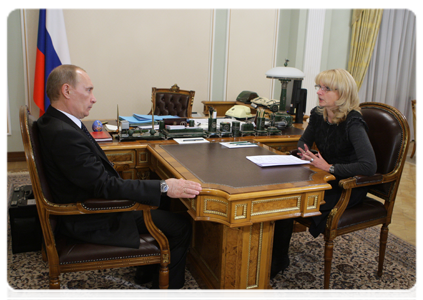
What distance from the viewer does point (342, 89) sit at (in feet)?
7.66

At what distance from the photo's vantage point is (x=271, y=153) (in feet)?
7.97

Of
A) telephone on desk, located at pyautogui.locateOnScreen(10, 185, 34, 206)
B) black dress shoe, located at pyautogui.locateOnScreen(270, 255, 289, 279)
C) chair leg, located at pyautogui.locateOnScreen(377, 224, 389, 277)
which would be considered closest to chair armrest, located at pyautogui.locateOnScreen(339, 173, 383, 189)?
chair leg, located at pyautogui.locateOnScreen(377, 224, 389, 277)

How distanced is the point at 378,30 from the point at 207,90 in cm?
313

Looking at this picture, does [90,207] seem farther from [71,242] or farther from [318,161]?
[318,161]

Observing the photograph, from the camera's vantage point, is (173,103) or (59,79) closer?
(59,79)

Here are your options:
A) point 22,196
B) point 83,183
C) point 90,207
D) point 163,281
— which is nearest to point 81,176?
point 83,183

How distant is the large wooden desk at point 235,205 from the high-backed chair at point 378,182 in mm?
368

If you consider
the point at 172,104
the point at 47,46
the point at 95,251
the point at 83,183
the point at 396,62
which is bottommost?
the point at 95,251

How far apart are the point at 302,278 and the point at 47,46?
155 inches

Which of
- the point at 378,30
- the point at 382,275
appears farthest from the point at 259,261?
the point at 378,30


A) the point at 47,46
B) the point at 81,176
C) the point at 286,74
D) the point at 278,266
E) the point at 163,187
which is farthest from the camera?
the point at 47,46

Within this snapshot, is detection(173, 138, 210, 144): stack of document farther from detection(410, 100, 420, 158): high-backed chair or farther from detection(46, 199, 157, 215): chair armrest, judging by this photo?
detection(410, 100, 420, 158): high-backed chair

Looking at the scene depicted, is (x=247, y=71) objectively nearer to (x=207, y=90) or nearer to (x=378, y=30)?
(x=207, y=90)
